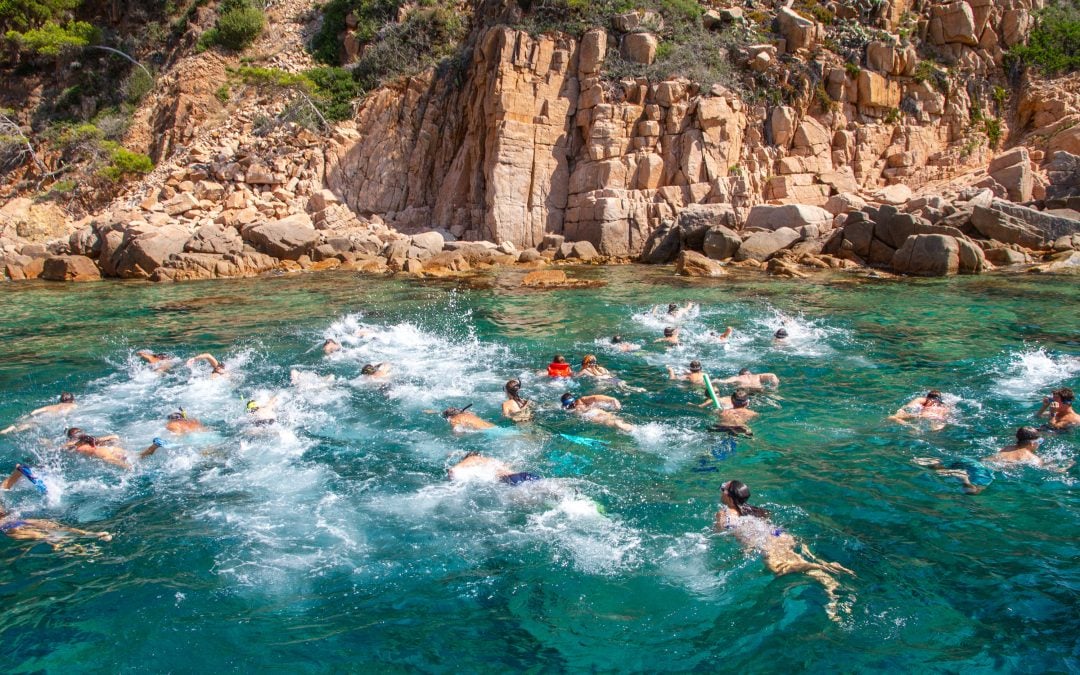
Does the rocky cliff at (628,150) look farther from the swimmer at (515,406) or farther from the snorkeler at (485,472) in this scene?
the snorkeler at (485,472)

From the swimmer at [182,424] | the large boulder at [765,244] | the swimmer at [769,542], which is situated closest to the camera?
the swimmer at [769,542]

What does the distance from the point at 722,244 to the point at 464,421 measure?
1802 centimetres

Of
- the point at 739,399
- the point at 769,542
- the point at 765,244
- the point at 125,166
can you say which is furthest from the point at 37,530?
the point at 125,166

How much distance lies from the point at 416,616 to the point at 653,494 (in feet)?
9.45

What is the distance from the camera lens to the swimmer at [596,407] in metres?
9.54

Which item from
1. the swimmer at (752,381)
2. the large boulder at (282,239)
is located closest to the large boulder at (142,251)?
the large boulder at (282,239)

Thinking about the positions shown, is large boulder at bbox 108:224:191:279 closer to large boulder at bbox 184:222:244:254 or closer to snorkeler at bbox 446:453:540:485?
large boulder at bbox 184:222:244:254

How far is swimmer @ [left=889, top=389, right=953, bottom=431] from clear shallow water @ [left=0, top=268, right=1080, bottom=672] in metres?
0.21

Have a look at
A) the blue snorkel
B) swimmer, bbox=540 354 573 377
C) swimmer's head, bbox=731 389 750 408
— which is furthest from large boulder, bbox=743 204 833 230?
the blue snorkel

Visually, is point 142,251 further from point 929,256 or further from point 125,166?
point 929,256

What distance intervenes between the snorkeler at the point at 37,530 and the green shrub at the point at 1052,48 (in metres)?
41.1

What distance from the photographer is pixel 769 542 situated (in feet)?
20.0

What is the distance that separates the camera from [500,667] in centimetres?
473

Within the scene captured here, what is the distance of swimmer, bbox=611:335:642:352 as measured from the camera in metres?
13.7
